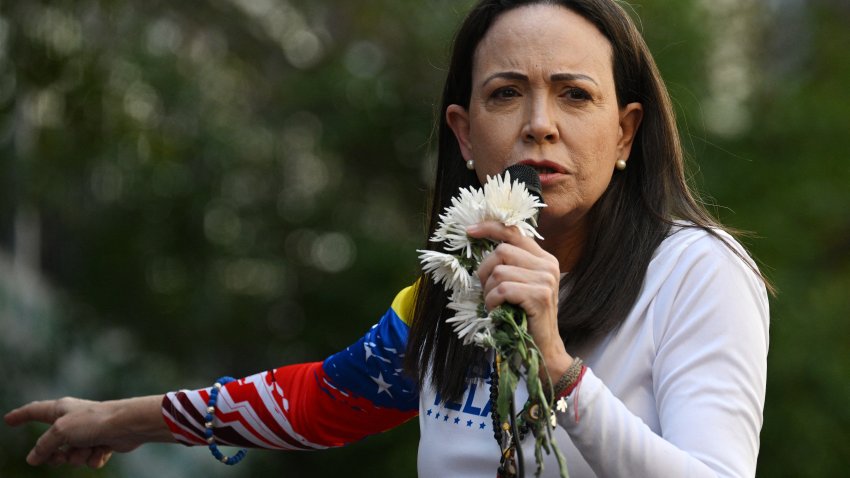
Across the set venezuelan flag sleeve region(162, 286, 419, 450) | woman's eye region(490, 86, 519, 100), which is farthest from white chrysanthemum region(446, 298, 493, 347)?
venezuelan flag sleeve region(162, 286, 419, 450)

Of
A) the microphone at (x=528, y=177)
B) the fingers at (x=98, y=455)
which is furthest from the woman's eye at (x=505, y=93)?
the fingers at (x=98, y=455)

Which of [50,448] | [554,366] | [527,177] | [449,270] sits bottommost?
[50,448]

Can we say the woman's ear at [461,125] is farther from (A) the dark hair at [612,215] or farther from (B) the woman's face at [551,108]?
(B) the woman's face at [551,108]

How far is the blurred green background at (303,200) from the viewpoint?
9.07 meters

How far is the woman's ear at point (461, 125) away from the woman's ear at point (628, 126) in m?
0.37

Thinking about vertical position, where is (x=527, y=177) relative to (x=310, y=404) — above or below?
above

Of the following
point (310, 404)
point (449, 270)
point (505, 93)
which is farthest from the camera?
point (310, 404)

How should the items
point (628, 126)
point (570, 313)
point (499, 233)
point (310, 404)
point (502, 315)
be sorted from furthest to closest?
point (310, 404) → point (628, 126) → point (570, 313) → point (499, 233) → point (502, 315)

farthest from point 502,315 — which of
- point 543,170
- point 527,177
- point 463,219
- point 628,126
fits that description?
point 628,126

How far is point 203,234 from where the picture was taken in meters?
10.4

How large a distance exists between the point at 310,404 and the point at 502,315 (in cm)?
137

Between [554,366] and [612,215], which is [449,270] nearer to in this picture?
[554,366]

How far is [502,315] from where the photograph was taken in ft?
7.69

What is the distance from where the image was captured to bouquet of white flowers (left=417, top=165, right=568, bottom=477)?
7.61ft
